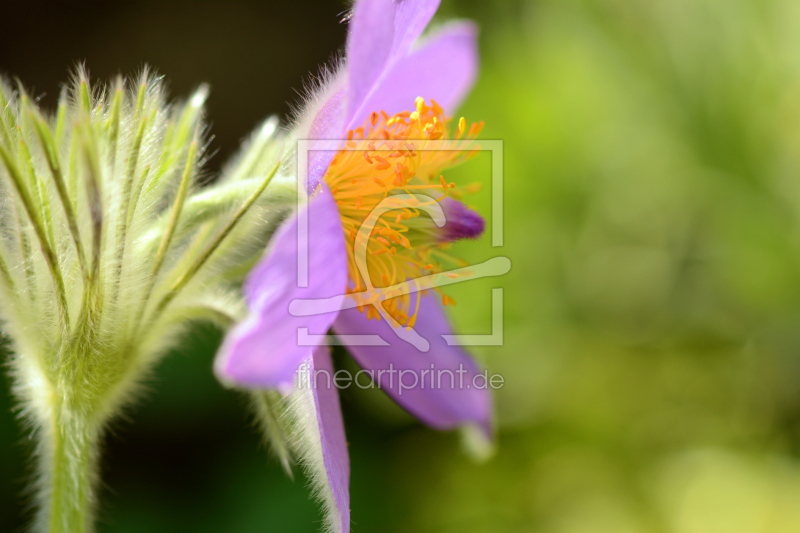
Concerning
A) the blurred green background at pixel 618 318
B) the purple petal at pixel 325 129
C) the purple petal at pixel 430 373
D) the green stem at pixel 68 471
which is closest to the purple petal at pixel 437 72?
the purple petal at pixel 325 129

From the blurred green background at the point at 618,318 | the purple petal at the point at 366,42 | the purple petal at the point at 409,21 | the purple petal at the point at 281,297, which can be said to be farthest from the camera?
the blurred green background at the point at 618,318

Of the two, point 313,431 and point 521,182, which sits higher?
point 521,182

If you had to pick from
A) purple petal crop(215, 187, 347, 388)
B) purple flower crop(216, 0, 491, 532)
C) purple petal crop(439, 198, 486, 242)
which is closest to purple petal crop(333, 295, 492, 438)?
purple flower crop(216, 0, 491, 532)

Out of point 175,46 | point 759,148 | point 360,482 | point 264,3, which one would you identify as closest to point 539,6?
point 759,148

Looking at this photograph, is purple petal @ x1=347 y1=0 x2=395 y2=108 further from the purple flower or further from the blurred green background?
the blurred green background

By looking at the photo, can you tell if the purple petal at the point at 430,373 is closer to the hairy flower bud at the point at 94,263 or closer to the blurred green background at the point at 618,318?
the hairy flower bud at the point at 94,263

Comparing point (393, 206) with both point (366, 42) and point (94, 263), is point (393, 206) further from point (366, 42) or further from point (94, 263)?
point (94, 263)

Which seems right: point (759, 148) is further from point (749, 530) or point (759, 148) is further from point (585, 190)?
point (749, 530)

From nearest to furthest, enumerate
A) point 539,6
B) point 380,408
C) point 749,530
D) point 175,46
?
point 749,530 → point 380,408 → point 539,6 → point 175,46
